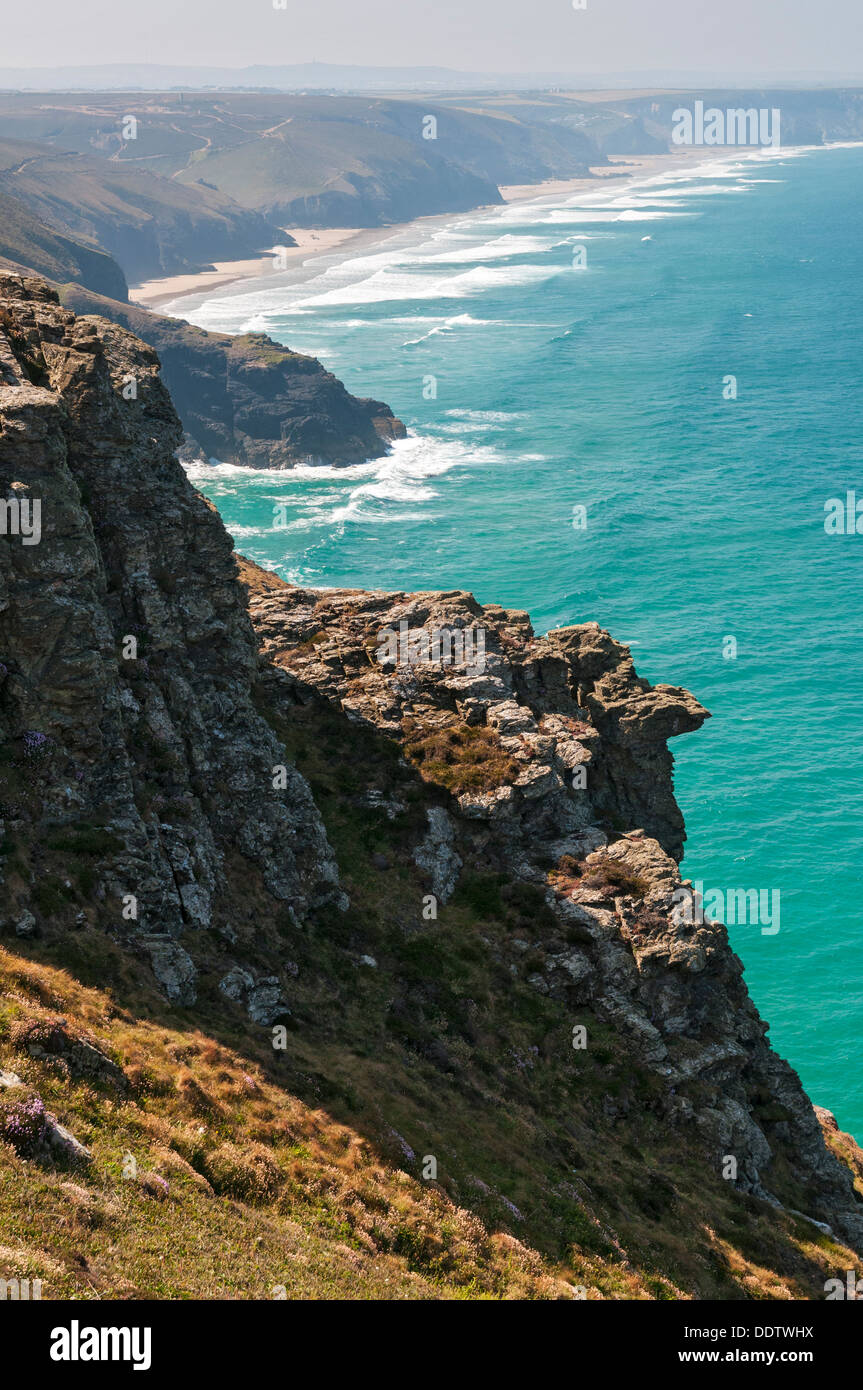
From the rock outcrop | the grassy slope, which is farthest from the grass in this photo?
the rock outcrop

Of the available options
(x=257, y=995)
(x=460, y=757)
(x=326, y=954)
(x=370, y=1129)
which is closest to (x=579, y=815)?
(x=460, y=757)

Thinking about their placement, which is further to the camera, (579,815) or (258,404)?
(258,404)

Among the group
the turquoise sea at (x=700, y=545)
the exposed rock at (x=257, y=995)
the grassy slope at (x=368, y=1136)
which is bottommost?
the grassy slope at (x=368, y=1136)

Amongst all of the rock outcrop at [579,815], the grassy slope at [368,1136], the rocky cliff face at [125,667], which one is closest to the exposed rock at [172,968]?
the rocky cliff face at [125,667]

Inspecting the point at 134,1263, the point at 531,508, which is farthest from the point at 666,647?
the point at 134,1263

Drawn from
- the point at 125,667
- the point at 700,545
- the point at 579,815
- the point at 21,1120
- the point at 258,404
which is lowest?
the point at 21,1120

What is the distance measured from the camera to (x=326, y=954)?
3603cm

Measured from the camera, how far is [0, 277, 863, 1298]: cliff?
77.6 feet

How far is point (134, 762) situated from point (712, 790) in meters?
58.3

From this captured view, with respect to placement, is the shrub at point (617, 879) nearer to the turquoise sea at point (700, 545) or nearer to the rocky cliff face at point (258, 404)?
the turquoise sea at point (700, 545)

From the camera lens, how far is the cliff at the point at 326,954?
23.7 m

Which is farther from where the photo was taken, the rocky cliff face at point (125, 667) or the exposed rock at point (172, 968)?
the rocky cliff face at point (125, 667)

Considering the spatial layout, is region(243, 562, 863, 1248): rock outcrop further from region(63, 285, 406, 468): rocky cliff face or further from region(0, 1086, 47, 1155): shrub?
region(63, 285, 406, 468): rocky cliff face

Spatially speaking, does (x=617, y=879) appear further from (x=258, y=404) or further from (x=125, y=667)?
(x=258, y=404)
